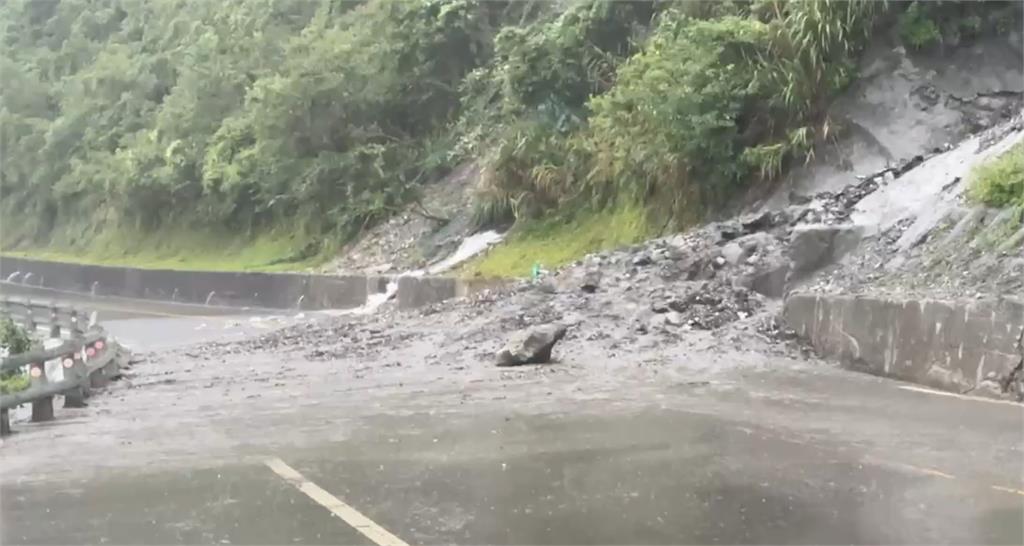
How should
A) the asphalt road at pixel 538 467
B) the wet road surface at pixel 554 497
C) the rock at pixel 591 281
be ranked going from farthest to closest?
the rock at pixel 591 281, the asphalt road at pixel 538 467, the wet road surface at pixel 554 497

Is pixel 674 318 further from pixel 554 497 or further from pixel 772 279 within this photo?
pixel 554 497

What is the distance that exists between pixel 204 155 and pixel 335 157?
10.9 m

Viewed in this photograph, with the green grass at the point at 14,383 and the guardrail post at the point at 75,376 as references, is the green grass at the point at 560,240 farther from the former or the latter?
→ the green grass at the point at 14,383

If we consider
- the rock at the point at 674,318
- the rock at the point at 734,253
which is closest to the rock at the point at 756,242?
the rock at the point at 734,253

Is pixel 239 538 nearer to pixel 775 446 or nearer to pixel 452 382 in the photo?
pixel 775 446

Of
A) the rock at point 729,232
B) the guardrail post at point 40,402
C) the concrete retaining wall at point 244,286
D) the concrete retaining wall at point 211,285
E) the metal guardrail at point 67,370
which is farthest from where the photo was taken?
the concrete retaining wall at point 211,285

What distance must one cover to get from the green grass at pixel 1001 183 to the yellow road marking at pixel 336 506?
9069 millimetres

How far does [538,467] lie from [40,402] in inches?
259

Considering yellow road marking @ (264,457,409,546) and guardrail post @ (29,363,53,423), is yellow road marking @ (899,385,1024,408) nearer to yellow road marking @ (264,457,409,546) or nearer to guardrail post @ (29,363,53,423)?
yellow road marking @ (264,457,409,546)

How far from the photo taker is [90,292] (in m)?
44.0

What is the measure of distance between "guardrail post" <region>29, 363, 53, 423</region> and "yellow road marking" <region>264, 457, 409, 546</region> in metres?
4.28

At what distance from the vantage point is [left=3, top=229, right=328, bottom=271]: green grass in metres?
38.4

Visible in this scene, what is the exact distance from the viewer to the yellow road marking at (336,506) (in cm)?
732

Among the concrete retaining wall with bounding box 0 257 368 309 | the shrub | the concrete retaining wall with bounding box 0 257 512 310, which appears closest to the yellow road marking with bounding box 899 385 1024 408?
the shrub
